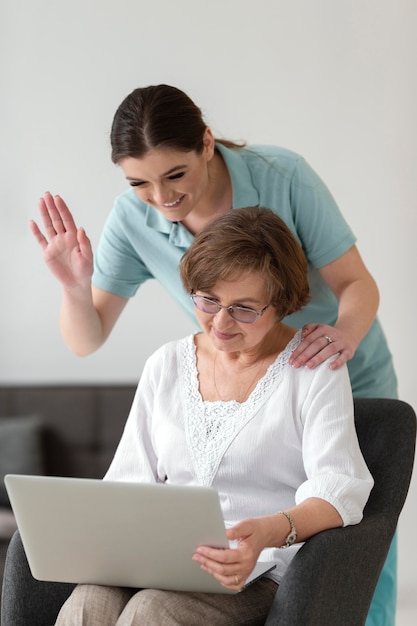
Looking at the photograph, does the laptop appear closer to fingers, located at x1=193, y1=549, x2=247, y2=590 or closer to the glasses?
fingers, located at x1=193, y1=549, x2=247, y2=590

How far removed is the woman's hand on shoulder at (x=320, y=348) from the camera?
5.90 ft

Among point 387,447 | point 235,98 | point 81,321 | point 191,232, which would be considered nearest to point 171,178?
point 191,232

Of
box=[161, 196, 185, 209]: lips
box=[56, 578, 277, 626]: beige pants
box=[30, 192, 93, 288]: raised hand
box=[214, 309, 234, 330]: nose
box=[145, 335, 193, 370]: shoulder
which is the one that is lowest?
box=[56, 578, 277, 626]: beige pants

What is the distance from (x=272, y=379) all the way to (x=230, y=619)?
443mm

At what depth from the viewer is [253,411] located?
1.81 metres

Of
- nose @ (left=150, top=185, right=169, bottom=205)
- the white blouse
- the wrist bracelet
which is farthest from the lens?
nose @ (left=150, top=185, right=169, bottom=205)

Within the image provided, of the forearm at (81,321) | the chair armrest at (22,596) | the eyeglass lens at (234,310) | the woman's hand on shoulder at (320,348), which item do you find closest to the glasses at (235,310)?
the eyeglass lens at (234,310)

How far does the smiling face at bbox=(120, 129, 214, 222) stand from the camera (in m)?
1.89

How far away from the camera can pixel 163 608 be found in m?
1.57

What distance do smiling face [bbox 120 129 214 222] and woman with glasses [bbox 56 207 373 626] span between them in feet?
0.48

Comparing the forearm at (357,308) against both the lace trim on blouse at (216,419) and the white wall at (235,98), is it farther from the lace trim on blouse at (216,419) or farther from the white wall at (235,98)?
the white wall at (235,98)

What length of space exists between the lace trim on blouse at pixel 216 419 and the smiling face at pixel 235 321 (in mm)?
73

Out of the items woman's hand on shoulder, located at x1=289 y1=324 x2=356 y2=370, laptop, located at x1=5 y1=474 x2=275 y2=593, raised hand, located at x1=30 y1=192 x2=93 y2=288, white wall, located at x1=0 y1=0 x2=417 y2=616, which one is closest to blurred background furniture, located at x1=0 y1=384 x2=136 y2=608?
white wall, located at x1=0 y1=0 x2=417 y2=616

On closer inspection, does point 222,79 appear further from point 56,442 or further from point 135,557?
point 135,557
